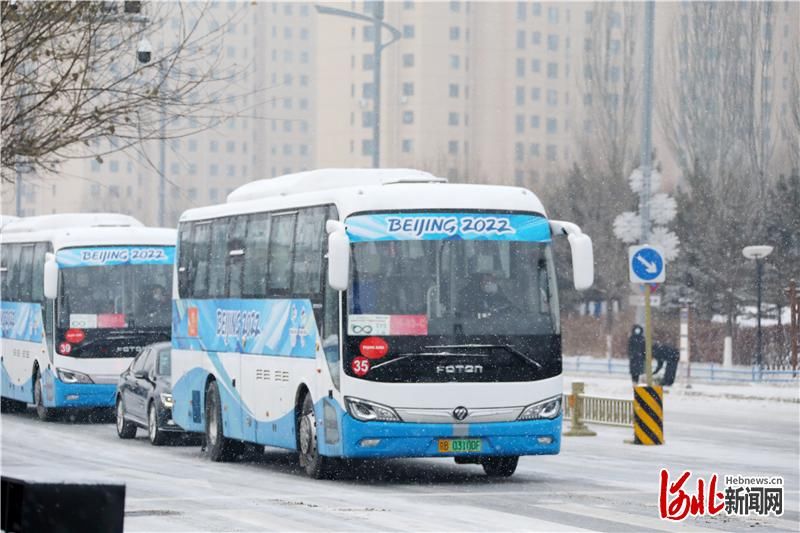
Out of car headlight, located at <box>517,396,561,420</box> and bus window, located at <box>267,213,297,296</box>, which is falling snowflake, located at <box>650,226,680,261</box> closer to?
bus window, located at <box>267,213,297,296</box>

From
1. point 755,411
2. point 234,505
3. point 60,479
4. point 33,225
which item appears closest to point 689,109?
point 755,411

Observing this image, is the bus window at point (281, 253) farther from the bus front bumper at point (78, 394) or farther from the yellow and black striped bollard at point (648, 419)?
the bus front bumper at point (78, 394)

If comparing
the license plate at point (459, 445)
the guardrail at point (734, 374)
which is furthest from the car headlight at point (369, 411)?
the guardrail at point (734, 374)

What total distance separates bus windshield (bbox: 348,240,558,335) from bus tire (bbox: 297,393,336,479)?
1384 mm

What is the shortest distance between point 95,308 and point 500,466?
13205 millimetres

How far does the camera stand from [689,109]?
71375 millimetres

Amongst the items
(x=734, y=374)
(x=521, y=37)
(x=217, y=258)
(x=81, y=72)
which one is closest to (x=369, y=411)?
(x=81, y=72)

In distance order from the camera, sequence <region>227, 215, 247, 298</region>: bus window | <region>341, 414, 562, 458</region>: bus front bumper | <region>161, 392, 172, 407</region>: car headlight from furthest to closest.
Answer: <region>161, 392, 172, 407</region>: car headlight
<region>227, 215, 247, 298</region>: bus window
<region>341, 414, 562, 458</region>: bus front bumper

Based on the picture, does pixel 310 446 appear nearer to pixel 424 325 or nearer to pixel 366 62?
pixel 424 325

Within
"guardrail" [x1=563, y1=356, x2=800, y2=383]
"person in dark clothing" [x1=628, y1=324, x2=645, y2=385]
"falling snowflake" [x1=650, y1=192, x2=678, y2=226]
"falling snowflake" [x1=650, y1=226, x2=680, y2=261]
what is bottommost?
"guardrail" [x1=563, y1=356, x2=800, y2=383]

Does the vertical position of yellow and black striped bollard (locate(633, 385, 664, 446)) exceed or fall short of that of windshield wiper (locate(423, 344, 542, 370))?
it falls short

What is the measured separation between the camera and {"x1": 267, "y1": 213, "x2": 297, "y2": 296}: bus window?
62.6 feet

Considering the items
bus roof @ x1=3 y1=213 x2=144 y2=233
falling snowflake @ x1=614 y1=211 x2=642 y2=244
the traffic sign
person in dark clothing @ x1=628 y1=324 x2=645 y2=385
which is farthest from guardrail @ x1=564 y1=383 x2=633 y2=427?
falling snowflake @ x1=614 y1=211 x2=642 y2=244

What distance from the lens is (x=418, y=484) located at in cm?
1753
